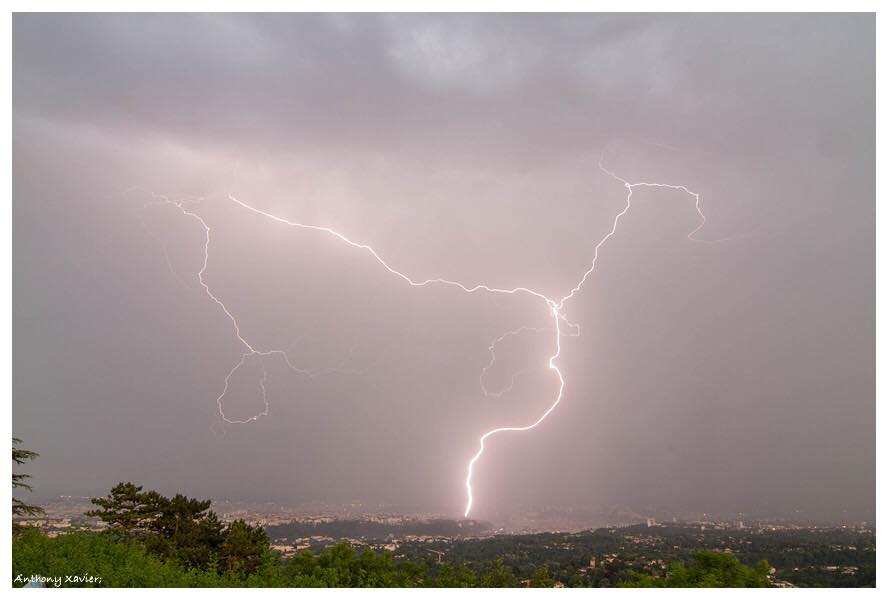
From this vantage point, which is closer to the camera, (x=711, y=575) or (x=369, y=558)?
(x=711, y=575)

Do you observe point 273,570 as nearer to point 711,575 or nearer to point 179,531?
point 179,531

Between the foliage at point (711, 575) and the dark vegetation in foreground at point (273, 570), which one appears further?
the foliage at point (711, 575)

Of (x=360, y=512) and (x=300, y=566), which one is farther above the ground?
(x=300, y=566)

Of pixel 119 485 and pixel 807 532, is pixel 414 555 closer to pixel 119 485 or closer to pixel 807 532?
pixel 119 485

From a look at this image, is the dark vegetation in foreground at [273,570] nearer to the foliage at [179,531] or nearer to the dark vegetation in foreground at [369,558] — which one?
the dark vegetation in foreground at [369,558]

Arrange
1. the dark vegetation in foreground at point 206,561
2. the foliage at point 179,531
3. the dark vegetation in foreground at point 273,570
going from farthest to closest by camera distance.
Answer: the foliage at point 179,531 < the dark vegetation in foreground at point 206,561 < the dark vegetation in foreground at point 273,570

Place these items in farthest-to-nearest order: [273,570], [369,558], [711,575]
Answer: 1. [369,558]
2. [273,570]
3. [711,575]

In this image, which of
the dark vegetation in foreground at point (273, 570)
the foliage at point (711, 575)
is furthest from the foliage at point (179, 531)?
the foliage at point (711, 575)

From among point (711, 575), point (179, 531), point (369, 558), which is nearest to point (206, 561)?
point (179, 531)

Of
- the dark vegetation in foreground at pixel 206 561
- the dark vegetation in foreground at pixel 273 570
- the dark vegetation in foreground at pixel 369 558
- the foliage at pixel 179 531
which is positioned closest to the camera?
the dark vegetation in foreground at pixel 273 570
